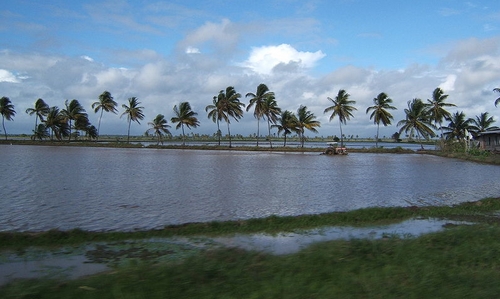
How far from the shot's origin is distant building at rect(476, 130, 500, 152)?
4759cm

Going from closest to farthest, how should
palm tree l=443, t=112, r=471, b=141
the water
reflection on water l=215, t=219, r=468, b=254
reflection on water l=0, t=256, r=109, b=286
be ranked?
reflection on water l=0, t=256, r=109, b=286, reflection on water l=215, t=219, r=468, b=254, the water, palm tree l=443, t=112, r=471, b=141

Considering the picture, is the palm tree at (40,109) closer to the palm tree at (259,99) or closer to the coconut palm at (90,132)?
the coconut palm at (90,132)

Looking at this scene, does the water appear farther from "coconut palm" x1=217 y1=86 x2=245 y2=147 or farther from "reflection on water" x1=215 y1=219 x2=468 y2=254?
"coconut palm" x1=217 y1=86 x2=245 y2=147

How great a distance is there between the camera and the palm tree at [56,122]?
71.6 m

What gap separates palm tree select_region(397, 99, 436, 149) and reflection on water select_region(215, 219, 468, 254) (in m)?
54.5

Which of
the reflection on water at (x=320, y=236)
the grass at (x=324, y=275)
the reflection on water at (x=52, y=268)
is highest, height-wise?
the grass at (x=324, y=275)

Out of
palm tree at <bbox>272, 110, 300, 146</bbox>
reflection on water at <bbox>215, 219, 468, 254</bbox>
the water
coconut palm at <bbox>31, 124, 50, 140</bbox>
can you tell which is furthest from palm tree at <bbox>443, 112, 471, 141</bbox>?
coconut palm at <bbox>31, 124, 50, 140</bbox>

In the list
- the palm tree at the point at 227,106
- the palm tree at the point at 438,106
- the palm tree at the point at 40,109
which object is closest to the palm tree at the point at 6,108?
the palm tree at the point at 40,109

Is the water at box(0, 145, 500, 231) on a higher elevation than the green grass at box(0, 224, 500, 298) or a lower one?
lower

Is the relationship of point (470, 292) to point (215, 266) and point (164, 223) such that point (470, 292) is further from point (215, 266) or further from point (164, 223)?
point (164, 223)

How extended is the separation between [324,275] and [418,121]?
202 feet

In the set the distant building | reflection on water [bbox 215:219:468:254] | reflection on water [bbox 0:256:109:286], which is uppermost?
Answer: the distant building

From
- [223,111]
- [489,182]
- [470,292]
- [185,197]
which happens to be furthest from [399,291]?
[223,111]

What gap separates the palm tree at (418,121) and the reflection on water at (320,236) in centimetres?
5449
